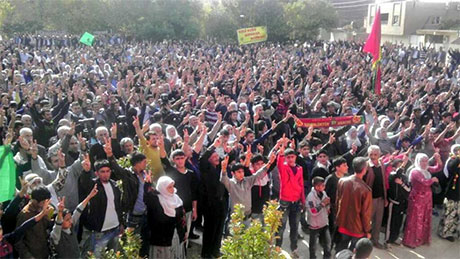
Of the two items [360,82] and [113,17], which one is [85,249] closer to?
[360,82]

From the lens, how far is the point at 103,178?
4340 millimetres

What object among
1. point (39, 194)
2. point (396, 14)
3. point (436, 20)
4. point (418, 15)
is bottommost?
point (39, 194)

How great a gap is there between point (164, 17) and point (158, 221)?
107 feet

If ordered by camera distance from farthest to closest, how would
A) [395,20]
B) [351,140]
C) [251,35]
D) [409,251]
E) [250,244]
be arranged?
[395,20] < [251,35] < [351,140] < [409,251] < [250,244]

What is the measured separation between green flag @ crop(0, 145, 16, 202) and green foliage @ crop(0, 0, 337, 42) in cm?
3115

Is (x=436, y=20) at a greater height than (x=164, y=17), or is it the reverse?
(x=164, y=17)

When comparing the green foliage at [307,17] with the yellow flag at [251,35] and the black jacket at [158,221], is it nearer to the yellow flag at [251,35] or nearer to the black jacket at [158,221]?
the yellow flag at [251,35]

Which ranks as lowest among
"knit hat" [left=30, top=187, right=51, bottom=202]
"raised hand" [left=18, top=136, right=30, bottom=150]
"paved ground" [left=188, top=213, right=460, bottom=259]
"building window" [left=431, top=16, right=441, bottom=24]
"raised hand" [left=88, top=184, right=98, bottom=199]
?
"paved ground" [left=188, top=213, right=460, bottom=259]

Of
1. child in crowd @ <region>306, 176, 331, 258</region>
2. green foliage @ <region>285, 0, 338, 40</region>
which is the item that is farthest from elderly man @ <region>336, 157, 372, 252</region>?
green foliage @ <region>285, 0, 338, 40</region>

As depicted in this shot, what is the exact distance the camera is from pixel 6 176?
4.20 metres

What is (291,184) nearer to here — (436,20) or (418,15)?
(418,15)

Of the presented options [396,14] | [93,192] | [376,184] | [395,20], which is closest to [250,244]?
[93,192]

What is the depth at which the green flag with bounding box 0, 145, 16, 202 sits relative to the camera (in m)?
4.00

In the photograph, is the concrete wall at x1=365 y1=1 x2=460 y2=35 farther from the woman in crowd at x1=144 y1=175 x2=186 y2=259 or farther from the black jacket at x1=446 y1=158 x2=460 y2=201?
the woman in crowd at x1=144 y1=175 x2=186 y2=259
